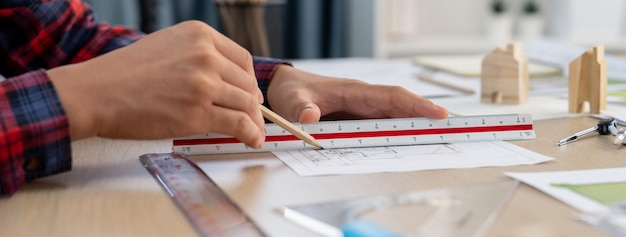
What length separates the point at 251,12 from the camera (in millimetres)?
2795

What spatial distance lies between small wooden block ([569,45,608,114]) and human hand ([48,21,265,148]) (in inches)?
21.9

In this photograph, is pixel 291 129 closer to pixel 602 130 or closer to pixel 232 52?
pixel 232 52

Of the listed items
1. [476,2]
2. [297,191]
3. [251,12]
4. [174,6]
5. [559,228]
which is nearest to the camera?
[559,228]

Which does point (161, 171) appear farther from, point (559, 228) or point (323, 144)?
point (559, 228)

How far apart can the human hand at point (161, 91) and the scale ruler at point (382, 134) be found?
0.06m

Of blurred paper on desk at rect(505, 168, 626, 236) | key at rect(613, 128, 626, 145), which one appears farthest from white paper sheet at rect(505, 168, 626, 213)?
key at rect(613, 128, 626, 145)

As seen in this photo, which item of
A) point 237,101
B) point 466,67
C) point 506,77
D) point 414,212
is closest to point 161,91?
point 237,101

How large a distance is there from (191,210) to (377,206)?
6.3 inches

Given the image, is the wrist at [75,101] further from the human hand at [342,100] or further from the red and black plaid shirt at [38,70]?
the human hand at [342,100]

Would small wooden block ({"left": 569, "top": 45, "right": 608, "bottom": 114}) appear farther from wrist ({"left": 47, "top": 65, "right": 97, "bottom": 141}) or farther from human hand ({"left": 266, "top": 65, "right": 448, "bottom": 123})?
wrist ({"left": 47, "top": 65, "right": 97, "bottom": 141})

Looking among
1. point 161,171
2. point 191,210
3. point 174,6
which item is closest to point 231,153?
point 161,171

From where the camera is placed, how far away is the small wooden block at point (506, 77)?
1.27 metres

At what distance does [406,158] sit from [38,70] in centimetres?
40

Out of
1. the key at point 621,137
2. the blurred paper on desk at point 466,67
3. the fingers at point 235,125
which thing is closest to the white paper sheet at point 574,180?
the key at point 621,137
